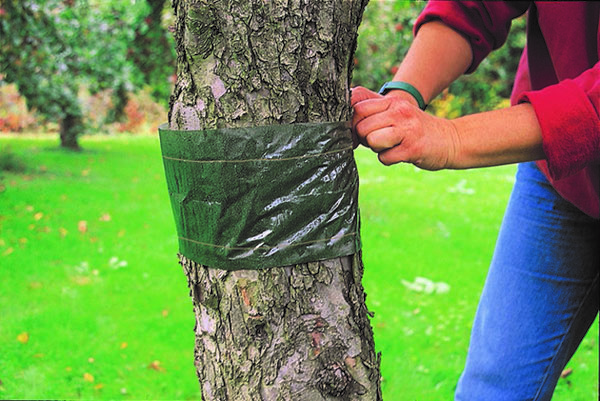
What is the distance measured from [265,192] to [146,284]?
314 centimetres

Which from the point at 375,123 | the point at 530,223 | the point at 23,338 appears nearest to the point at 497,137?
the point at 375,123

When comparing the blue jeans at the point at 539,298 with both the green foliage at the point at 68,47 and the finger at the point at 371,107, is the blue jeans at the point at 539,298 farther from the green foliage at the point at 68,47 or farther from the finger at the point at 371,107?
the green foliage at the point at 68,47

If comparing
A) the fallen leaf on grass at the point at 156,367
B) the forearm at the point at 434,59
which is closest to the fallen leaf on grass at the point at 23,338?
the fallen leaf on grass at the point at 156,367

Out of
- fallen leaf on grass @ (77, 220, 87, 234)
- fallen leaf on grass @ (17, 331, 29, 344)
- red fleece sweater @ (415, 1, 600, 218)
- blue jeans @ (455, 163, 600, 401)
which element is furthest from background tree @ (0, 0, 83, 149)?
blue jeans @ (455, 163, 600, 401)

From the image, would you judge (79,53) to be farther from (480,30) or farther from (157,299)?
(480,30)

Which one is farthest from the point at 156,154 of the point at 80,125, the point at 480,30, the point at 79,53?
the point at 480,30

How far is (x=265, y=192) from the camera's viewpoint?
1153 millimetres

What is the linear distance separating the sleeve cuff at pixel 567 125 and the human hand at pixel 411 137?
18cm

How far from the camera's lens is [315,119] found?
1215 mm

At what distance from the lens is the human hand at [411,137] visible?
1202 millimetres

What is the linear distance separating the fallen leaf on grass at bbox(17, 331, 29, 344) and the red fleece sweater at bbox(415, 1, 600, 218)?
9.38 feet

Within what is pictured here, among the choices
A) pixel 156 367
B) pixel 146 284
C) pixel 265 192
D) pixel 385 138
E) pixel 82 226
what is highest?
pixel 385 138

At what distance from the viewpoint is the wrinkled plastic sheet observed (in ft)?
3.76

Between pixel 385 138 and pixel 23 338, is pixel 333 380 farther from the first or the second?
pixel 23 338
